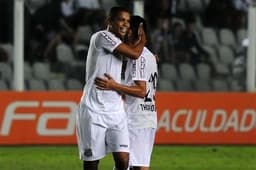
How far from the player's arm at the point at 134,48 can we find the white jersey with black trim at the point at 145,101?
0.78ft

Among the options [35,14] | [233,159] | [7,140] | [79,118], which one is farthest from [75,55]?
[79,118]

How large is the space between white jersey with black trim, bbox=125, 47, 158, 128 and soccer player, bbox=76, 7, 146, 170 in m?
0.28

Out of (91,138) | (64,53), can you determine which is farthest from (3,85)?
(91,138)

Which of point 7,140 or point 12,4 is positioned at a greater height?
point 12,4

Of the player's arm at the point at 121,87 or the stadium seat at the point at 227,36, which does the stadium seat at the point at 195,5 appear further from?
the player's arm at the point at 121,87

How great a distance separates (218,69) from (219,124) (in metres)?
1.35

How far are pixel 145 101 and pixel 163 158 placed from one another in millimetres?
5592

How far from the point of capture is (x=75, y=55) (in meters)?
17.0

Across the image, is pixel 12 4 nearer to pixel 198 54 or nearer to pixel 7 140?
pixel 7 140

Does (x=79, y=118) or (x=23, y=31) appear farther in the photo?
(x=23, y=31)

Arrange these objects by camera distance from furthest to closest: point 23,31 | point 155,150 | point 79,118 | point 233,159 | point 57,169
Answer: point 23,31 < point 155,150 < point 233,159 < point 57,169 < point 79,118

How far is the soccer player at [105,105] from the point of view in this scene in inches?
332

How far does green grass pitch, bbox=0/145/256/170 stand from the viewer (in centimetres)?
1323

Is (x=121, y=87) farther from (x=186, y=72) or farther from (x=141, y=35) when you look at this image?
(x=186, y=72)
